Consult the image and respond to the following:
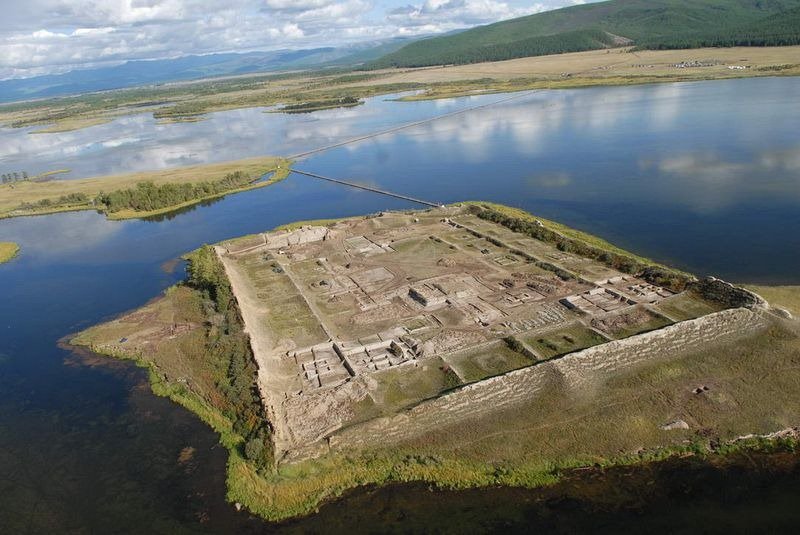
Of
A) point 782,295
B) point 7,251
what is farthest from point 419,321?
point 7,251

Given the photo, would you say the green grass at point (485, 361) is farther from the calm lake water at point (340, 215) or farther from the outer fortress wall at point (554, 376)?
the calm lake water at point (340, 215)

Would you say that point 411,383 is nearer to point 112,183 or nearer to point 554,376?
point 554,376

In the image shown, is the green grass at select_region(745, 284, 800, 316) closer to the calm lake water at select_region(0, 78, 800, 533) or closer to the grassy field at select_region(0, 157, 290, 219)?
the calm lake water at select_region(0, 78, 800, 533)

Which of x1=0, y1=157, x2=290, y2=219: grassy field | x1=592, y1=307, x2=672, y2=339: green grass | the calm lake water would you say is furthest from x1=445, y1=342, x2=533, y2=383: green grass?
x1=0, y1=157, x2=290, y2=219: grassy field

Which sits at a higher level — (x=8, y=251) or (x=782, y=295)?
(x=8, y=251)

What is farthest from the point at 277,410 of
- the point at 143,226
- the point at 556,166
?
the point at 556,166

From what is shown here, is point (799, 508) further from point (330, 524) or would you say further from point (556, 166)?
point (556, 166)
